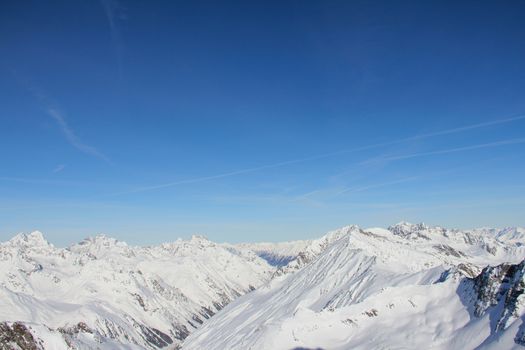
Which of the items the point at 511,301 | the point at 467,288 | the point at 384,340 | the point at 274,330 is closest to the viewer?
the point at 511,301

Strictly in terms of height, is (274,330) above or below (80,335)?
below

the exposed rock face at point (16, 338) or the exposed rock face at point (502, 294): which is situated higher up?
the exposed rock face at point (16, 338)

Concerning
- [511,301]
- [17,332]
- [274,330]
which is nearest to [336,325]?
[274,330]

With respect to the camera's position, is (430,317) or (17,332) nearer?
(17,332)

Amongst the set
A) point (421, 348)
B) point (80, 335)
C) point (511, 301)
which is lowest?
point (421, 348)

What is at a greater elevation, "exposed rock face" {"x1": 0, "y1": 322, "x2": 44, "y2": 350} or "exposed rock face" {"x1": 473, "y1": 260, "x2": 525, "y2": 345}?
"exposed rock face" {"x1": 0, "y1": 322, "x2": 44, "y2": 350}

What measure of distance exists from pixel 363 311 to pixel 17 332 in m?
67.0

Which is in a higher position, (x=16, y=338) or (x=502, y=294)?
(x=16, y=338)

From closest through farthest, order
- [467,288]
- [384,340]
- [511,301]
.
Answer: [511,301], [384,340], [467,288]

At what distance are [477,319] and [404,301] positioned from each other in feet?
67.8

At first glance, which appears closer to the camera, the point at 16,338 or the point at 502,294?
the point at 16,338

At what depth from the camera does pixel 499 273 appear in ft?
301

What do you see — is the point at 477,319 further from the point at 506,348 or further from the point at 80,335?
the point at 80,335

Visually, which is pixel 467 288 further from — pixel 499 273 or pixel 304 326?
pixel 304 326
